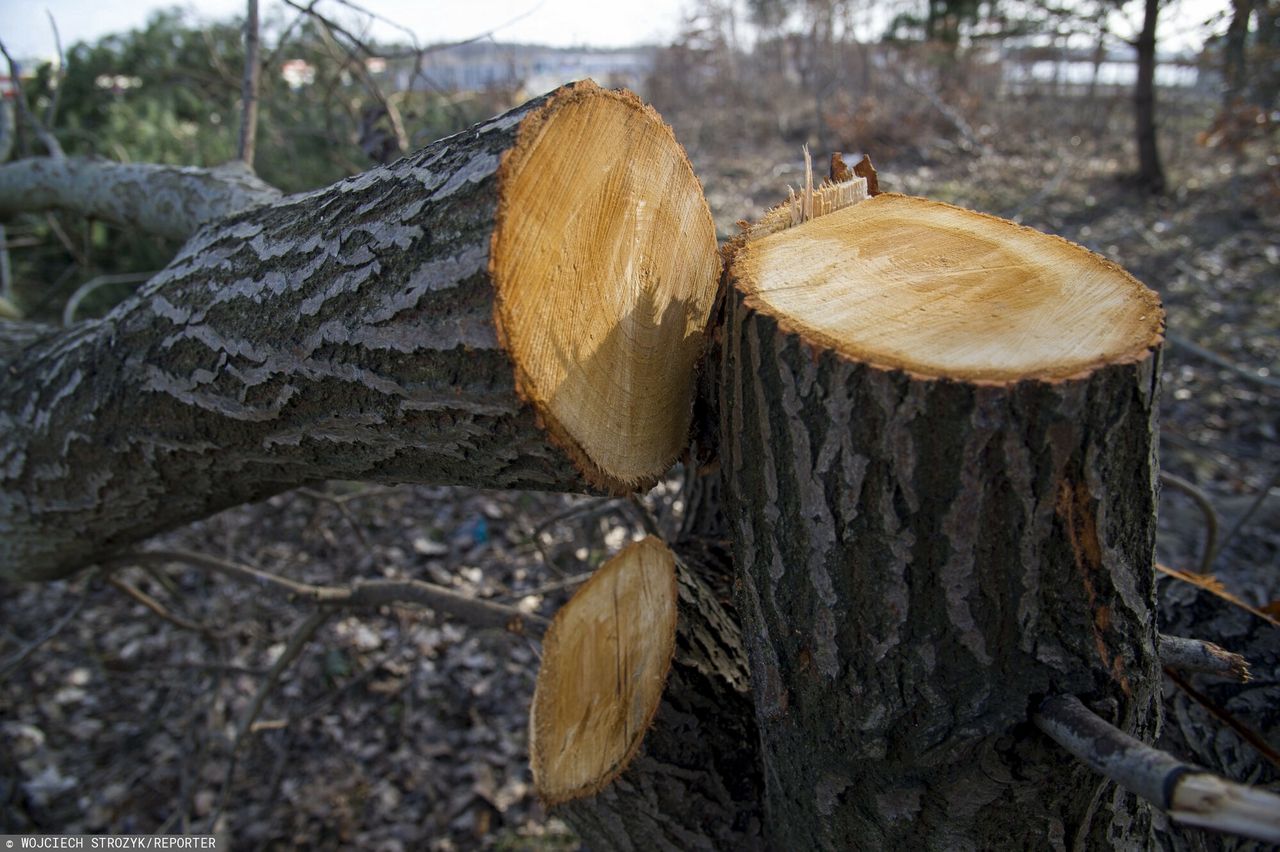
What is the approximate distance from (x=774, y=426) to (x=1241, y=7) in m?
5.67

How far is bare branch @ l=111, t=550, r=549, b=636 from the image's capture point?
1.67 metres

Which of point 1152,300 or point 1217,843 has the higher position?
point 1152,300

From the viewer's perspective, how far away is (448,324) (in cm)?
93

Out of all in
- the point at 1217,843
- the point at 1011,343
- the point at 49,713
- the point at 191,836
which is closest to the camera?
the point at 1011,343

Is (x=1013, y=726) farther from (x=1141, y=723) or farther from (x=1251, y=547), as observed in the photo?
(x=1251, y=547)

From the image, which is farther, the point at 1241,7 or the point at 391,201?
the point at 1241,7

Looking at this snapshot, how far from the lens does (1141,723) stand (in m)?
1.01

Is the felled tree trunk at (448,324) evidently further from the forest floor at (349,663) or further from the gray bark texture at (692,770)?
the forest floor at (349,663)

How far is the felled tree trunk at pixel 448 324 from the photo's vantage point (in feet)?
3.07

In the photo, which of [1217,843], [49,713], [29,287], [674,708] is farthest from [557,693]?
[29,287]

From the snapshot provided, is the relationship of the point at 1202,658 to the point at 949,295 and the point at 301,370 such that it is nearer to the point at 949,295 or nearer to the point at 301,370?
the point at 949,295

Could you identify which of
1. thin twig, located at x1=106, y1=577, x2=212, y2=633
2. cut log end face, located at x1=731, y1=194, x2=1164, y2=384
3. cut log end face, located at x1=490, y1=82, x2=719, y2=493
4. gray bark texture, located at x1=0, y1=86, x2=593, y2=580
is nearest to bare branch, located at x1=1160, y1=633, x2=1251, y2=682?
cut log end face, located at x1=731, y1=194, x2=1164, y2=384

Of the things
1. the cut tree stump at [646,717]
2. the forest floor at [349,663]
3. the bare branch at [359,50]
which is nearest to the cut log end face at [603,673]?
the cut tree stump at [646,717]

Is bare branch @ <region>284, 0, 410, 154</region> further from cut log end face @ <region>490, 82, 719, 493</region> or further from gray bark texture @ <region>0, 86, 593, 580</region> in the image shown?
cut log end face @ <region>490, 82, 719, 493</region>
